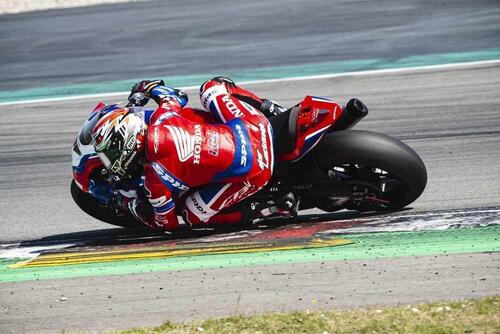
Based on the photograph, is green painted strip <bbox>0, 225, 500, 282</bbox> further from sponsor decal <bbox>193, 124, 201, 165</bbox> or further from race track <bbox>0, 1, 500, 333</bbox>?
sponsor decal <bbox>193, 124, 201, 165</bbox>

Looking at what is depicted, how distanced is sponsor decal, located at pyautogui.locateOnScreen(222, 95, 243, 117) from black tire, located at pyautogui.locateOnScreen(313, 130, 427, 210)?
0.69 meters

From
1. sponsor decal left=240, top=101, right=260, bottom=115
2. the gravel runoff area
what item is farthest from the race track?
the gravel runoff area

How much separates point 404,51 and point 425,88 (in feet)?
6.51

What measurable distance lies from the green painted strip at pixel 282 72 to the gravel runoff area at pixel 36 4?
6.07m

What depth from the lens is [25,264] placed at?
298 inches

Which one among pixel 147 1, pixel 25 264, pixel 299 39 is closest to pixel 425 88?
pixel 299 39

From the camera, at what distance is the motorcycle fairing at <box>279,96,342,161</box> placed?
7.43m

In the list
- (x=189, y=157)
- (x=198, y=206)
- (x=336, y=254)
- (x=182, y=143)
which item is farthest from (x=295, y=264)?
(x=182, y=143)

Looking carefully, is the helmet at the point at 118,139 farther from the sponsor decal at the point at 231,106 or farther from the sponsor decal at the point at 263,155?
the sponsor decal at the point at 263,155

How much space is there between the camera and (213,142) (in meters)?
7.42

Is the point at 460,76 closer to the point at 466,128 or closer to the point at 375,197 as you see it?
the point at 466,128

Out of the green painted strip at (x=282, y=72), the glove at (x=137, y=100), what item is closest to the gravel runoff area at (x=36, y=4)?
the green painted strip at (x=282, y=72)

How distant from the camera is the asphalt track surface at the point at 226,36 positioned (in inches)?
555

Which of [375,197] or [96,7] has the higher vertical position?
[96,7]
